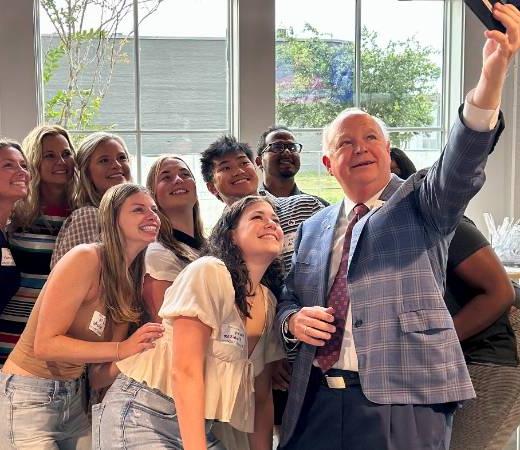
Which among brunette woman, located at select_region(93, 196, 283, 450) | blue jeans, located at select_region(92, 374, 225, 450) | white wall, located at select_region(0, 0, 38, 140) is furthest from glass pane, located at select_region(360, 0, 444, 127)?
blue jeans, located at select_region(92, 374, 225, 450)

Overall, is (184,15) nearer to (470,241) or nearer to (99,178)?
(99,178)

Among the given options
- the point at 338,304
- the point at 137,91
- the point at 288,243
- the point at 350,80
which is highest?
the point at 350,80

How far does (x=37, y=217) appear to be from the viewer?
262 cm

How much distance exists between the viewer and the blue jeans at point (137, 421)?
6.20 feet

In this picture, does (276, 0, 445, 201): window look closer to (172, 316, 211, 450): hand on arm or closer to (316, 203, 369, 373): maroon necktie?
(316, 203, 369, 373): maroon necktie

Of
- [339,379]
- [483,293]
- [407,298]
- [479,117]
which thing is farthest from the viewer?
[483,293]

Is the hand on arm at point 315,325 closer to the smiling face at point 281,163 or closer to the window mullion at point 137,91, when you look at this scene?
the smiling face at point 281,163

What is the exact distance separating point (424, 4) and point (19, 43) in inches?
121

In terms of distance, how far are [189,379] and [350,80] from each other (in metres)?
3.82

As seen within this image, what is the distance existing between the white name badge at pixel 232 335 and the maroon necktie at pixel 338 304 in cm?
22

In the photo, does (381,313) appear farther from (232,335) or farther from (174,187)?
(174,187)

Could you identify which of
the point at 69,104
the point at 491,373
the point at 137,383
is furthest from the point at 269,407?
the point at 69,104

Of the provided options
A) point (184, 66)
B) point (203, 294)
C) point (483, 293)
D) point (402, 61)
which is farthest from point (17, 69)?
point (483, 293)

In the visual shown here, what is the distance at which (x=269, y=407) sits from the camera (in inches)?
83.8
